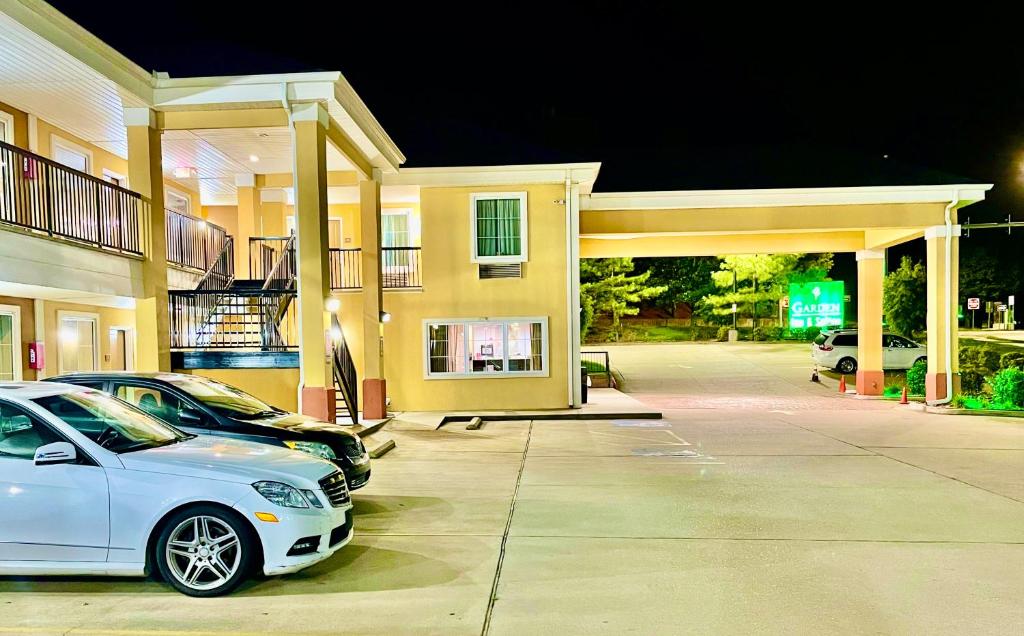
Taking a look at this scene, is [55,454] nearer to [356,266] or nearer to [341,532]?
[341,532]

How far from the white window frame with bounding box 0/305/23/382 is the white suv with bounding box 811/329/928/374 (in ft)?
77.2

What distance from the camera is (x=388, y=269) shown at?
1789 cm

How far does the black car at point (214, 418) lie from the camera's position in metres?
7.66

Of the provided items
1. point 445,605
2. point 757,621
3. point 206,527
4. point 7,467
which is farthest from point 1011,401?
point 7,467

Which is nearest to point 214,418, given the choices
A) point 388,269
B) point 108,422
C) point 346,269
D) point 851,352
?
point 108,422

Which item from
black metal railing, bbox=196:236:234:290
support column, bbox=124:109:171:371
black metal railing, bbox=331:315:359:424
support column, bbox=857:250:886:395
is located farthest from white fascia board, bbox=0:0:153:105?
support column, bbox=857:250:886:395

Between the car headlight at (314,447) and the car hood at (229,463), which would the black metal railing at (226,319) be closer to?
the car headlight at (314,447)

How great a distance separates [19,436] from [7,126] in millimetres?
8260

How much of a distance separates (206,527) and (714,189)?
15912mm

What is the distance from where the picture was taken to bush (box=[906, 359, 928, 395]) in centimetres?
2016

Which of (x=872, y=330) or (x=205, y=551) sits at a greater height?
Result: (x=872, y=330)

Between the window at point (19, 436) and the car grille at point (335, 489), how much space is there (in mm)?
1944

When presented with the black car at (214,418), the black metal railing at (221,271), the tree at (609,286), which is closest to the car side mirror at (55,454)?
the black car at (214,418)

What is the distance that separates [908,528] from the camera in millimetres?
6887
